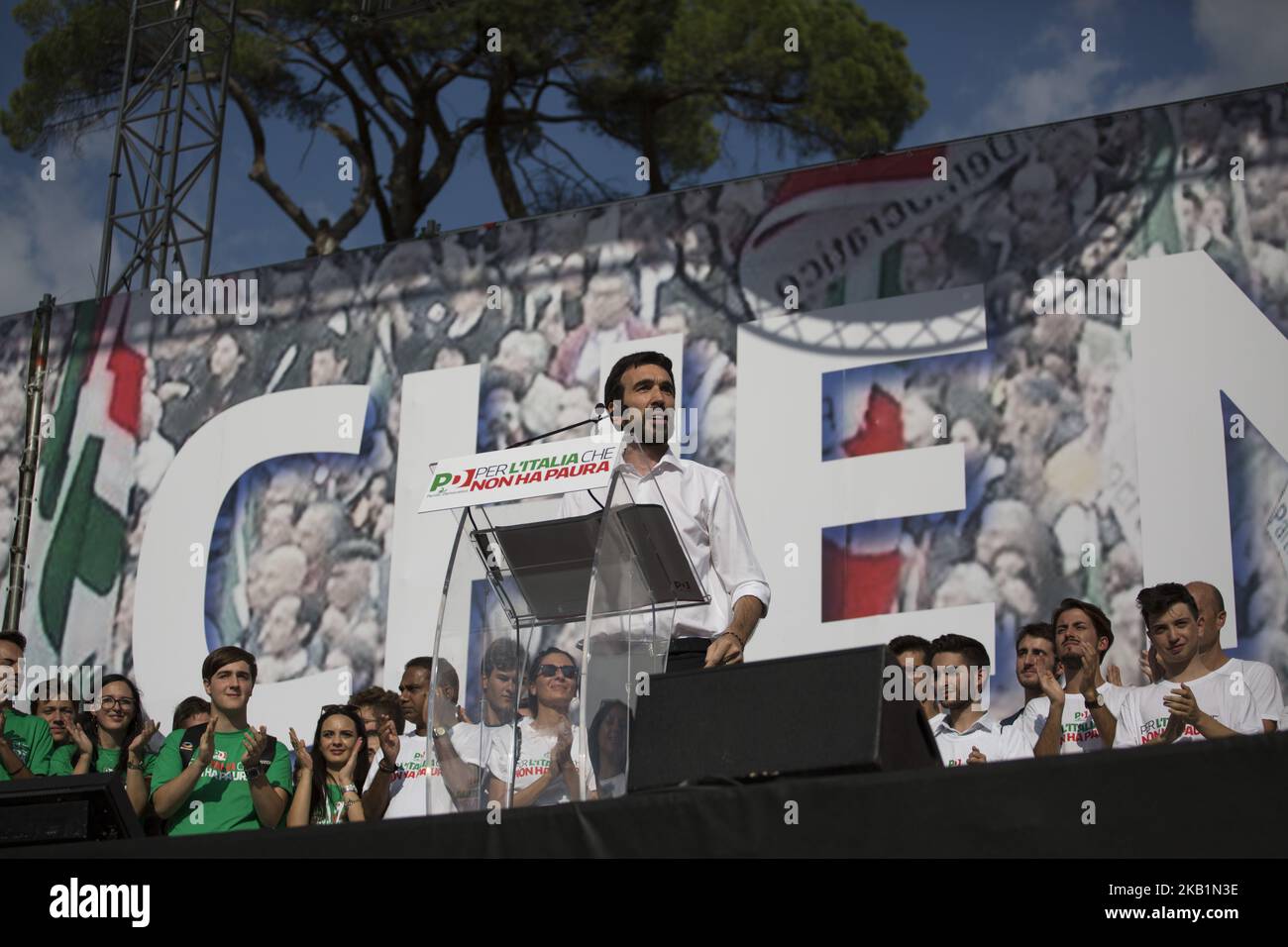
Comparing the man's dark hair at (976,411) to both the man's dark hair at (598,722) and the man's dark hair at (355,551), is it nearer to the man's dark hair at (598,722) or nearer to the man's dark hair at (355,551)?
the man's dark hair at (355,551)

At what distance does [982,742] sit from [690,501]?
2096 mm

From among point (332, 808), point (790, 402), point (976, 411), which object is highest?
point (790, 402)

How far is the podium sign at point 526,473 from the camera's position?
111 inches

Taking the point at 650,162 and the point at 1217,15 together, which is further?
the point at 650,162

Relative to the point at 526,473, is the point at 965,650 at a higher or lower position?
lower

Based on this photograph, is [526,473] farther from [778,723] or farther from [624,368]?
[778,723]

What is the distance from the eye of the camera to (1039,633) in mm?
5227

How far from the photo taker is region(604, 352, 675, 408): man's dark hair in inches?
127

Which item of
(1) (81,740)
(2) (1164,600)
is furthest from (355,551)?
(2) (1164,600)

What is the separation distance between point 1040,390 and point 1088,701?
53.9 inches

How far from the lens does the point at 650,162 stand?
13016 millimetres

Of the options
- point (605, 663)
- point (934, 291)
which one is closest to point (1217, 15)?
point (934, 291)
